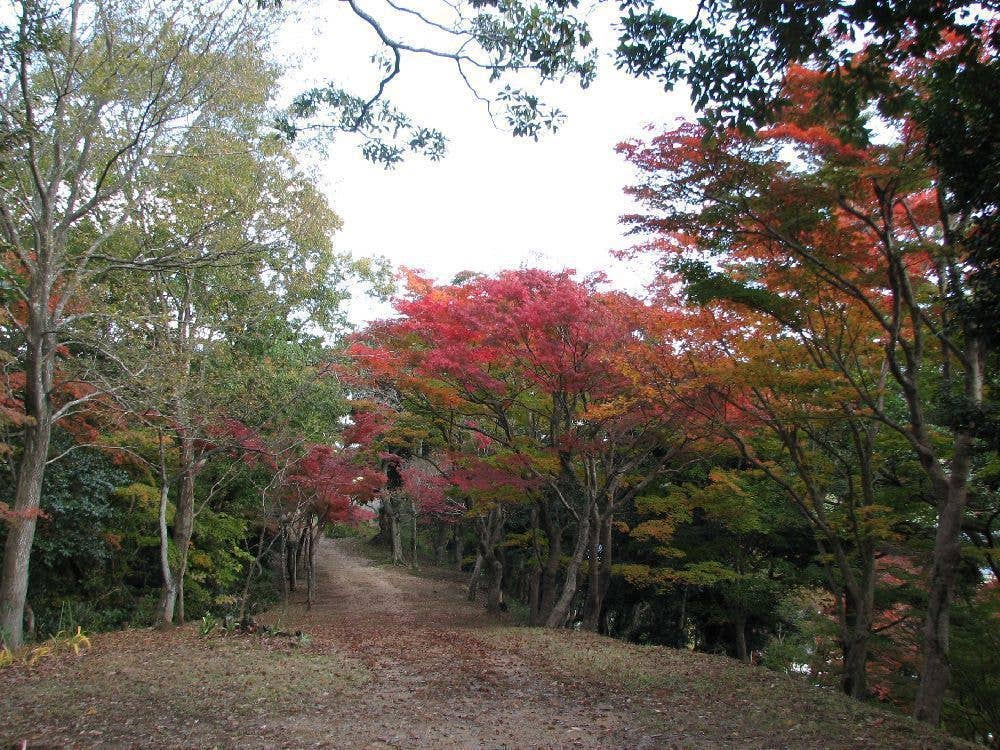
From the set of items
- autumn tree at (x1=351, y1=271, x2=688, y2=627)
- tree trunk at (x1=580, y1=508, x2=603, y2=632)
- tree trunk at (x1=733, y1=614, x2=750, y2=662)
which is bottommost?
tree trunk at (x1=733, y1=614, x2=750, y2=662)

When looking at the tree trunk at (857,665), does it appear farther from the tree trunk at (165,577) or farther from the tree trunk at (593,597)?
the tree trunk at (165,577)

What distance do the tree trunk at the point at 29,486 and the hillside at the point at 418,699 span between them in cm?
132


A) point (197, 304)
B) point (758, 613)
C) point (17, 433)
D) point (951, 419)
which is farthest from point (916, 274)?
point (17, 433)

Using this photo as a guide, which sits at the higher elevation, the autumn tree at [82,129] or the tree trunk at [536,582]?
the autumn tree at [82,129]

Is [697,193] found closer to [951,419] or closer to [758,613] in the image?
[951,419]

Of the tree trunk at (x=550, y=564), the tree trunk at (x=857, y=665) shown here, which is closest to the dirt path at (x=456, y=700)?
the tree trunk at (x=550, y=564)

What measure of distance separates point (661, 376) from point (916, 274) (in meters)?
3.58

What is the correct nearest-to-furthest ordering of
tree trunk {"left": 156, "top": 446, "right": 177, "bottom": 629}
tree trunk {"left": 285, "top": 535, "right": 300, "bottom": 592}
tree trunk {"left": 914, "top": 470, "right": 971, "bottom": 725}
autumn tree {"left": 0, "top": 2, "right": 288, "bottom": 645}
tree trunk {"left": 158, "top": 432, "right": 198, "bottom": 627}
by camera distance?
tree trunk {"left": 914, "top": 470, "right": 971, "bottom": 725} → autumn tree {"left": 0, "top": 2, "right": 288, "bottom": 645} → tree trunk {"left": 156, "top": 446, "right": 177, "bottom": 629} → tree trunk {"left": 158, "top": 432, "right": 198, "bottom": 627} → tree trunk {"left": 285, "top": 535, "right": 300, "bottom": 592}

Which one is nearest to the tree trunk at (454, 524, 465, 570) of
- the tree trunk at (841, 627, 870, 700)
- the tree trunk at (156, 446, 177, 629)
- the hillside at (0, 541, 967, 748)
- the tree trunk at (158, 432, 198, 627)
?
the tree trunk at (158, 432, 198, 627)

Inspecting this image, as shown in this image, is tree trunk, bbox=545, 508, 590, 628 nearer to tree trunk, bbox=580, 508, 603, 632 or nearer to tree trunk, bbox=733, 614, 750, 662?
tree trunk, bbox=580, 508, 603, 632

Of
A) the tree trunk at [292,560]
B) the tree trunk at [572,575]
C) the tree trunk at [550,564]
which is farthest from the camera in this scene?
the tree trunk at [292,560]

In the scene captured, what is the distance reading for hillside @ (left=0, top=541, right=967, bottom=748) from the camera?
18.8 feet

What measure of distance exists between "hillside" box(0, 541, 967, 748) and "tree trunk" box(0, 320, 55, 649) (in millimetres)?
1319

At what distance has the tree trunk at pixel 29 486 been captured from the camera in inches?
386
